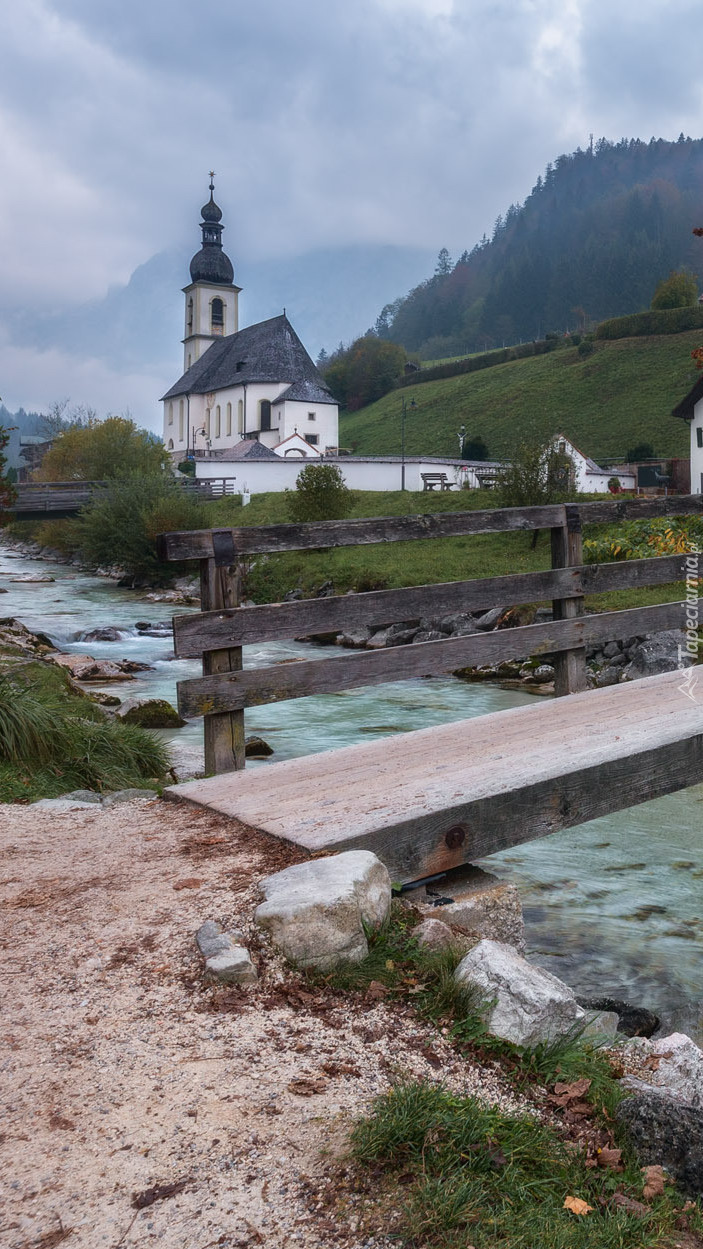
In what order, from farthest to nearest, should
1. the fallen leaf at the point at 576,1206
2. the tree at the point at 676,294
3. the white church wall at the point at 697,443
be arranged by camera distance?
the tree at the point at 676,294 < the white church wall at the point at 697,443 < the fallen leaf at the point at 576,1206

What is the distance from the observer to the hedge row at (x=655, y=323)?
81.3 metres

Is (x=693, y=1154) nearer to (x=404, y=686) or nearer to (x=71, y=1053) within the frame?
(x=71, y=1053)

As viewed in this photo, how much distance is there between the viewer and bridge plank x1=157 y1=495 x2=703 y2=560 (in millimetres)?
4480

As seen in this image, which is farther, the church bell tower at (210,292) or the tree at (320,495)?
the church bell tower at (210,292)

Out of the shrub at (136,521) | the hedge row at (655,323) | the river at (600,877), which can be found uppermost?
the hedge row at (655,323)

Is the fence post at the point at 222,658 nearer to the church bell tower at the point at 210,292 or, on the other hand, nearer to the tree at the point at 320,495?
the tree at the point at 320,495

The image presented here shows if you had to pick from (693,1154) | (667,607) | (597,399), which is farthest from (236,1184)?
(597,399)

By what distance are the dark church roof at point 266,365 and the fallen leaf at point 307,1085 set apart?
7855 centimetres

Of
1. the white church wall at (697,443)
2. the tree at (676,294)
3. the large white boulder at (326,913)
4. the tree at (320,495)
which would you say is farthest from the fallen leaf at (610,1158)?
the tree at (676,294)

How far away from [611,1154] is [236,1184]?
85cm

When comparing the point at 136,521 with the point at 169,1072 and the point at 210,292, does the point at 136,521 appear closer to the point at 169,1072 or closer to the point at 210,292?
the point at 169,1072

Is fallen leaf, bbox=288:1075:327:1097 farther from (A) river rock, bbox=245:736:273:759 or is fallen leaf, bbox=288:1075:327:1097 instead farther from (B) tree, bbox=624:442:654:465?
(B) tree, bbox=624:442:654:465

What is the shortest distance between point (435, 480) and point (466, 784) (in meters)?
50.7

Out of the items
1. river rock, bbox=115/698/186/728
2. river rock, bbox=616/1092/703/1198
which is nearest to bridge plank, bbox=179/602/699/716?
river rock, bbox=616/1092/703/1198
